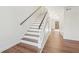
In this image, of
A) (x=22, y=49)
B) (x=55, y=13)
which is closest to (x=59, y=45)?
(x=55, y=13)

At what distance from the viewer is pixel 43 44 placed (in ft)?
7.34

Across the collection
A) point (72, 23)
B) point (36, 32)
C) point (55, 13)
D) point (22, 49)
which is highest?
point (55, 13)

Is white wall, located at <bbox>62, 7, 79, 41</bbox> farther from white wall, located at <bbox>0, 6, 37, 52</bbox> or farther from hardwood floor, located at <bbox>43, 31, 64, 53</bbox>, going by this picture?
white wall, located at <bbox>0, 6, 37, 52</bbox>

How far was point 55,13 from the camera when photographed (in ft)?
7.04

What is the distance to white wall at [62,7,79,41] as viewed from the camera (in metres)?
2.08

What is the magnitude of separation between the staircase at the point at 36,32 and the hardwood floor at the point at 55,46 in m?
0.12

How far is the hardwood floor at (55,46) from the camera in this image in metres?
2.11

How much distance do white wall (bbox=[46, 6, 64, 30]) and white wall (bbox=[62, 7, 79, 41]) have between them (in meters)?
0.09

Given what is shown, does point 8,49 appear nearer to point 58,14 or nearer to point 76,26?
point 58,14

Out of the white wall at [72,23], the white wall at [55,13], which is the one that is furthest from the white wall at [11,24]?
the white wall at [72,23]

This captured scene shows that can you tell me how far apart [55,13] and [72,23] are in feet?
1.44

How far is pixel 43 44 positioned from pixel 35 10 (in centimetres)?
81

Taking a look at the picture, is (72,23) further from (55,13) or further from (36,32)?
(36,32)
